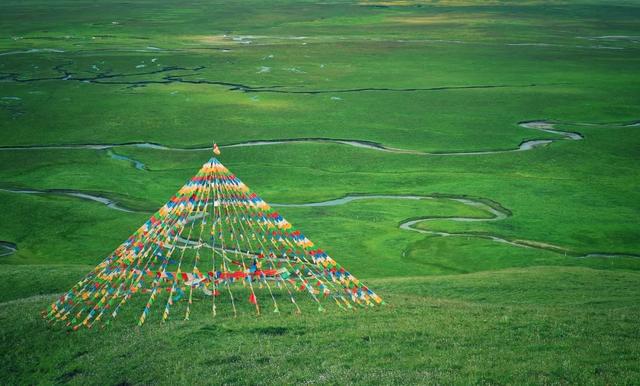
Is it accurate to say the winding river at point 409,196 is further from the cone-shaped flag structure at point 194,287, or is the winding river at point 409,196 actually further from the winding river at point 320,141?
the cone-shaped flag structure at point 194,287

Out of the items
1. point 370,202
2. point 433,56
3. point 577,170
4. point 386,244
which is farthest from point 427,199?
point 433,56

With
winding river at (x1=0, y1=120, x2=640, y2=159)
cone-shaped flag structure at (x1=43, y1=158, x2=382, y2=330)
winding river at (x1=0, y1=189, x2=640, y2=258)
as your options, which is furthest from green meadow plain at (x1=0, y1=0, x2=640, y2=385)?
cone-shaped flag structure at (x1=43, y1=158, x2=382, y2=330)

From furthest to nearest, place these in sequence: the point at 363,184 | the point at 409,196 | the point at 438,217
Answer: the point at 363,184 < the point at 409,196 < the point at 438,217

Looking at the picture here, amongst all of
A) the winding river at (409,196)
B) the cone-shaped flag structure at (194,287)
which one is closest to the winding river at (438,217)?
the winding river at (409,196)

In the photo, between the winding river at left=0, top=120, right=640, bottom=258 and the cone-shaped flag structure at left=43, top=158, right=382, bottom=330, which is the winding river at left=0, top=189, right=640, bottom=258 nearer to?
the winding river at left=0, top=120, right=640, bottom=258

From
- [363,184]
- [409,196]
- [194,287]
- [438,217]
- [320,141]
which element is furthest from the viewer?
[320,141]

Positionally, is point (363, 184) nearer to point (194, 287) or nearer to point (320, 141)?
point (320, 141)

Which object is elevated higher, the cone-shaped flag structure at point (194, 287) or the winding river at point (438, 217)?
the cone-shaped flag structure at point (194, 287)

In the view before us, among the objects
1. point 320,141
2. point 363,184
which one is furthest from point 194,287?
point 320,141

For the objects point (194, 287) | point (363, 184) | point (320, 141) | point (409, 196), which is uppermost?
point (194, 287)
